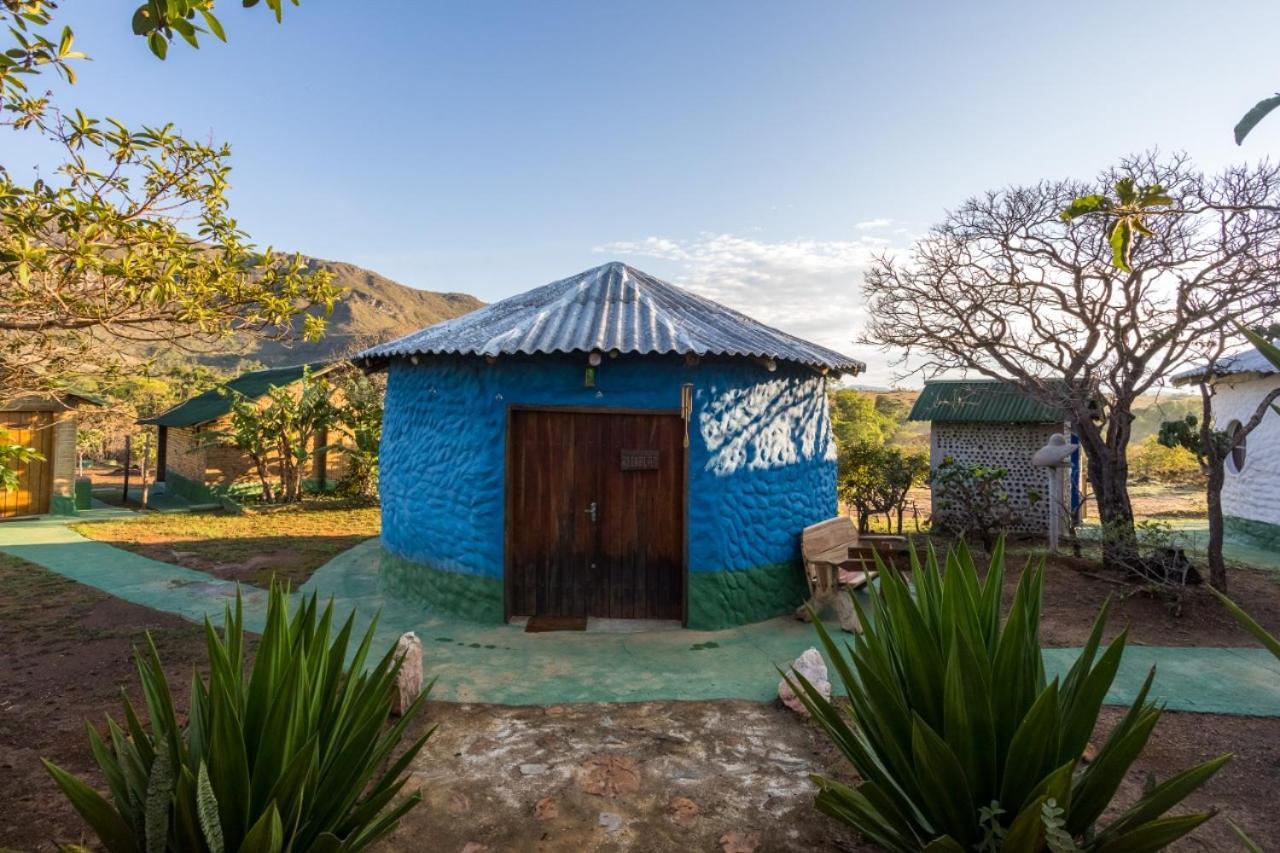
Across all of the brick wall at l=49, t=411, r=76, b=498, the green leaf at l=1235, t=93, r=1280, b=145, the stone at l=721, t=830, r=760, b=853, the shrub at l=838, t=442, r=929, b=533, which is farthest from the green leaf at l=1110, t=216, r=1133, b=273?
the brick wall at l=49, t=411, r=76, b=498

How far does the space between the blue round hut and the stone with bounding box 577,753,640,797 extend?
2.72 m

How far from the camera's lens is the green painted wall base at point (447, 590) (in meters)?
6.81

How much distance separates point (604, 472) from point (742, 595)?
77.1 inches

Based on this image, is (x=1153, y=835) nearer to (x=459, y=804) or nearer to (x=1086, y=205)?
(x=1086, y=205)

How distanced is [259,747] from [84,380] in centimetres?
362

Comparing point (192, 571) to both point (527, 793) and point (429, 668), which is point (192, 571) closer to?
point (429, 668)

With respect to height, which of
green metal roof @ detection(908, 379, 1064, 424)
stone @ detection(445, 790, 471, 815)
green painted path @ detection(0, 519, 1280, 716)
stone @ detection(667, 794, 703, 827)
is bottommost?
stone @ detection(667, 794, 703, 827)

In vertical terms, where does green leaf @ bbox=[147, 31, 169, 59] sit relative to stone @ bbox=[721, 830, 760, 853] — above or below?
above

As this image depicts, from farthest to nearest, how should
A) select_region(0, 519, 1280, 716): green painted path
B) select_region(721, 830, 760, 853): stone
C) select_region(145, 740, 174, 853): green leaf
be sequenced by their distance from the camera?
select_region(0, 519, 1280, 716): green painted path < select_region(721, 830, 760, 853): stone < select_region(145, 740, 174, 853): green leaf

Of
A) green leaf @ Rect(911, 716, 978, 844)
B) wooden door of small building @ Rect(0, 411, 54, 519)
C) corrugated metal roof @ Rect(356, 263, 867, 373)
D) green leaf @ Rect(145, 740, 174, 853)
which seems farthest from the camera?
wooden door of small building @ Rect(0, 411, 54, 519)

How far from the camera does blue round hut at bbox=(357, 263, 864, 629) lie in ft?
22.0

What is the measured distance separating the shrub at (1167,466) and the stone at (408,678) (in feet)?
77.7

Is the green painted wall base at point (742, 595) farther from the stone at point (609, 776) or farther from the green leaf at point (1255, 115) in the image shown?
the green leaf at point (1255, 115)

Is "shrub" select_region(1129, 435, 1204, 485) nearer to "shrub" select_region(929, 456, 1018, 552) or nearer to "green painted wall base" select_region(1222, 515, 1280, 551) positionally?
"green painted wall base" select_region(1222, 515, 1280, 551)
